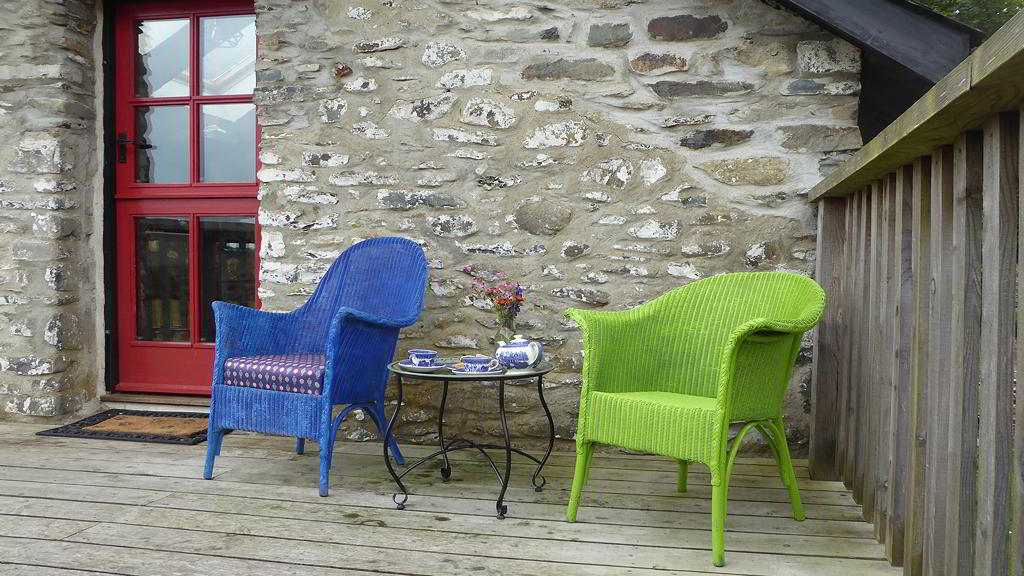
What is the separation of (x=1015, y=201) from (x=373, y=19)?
9.22 feet

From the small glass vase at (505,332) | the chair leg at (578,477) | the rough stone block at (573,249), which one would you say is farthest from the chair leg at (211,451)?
the rough stone block at (573,249)

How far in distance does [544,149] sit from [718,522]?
181 centimetres

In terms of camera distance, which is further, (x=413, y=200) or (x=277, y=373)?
(x=413, y=200)

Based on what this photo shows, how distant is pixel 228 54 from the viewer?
396cm

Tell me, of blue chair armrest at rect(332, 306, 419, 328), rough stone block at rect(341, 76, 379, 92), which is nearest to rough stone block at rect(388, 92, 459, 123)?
rough stone block at rect(341, 76, 379, 92)

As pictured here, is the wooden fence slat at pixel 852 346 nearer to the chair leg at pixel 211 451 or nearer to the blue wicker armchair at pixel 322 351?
the blue wicker armchair at pixel 322 351

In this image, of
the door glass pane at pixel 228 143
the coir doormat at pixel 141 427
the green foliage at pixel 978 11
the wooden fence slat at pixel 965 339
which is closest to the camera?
the wooden fence slat at pixel 965 339

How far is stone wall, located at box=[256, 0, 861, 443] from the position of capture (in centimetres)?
321

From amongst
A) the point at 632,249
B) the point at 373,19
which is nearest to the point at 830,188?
the point at 632,249

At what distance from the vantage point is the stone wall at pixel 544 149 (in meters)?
3.21

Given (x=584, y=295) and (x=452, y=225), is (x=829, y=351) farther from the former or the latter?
(x=452, y=225)

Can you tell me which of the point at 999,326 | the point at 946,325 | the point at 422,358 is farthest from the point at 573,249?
the point at 999,326

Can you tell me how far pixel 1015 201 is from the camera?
140 centimetres

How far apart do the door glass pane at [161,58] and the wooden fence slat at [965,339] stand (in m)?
3.59
